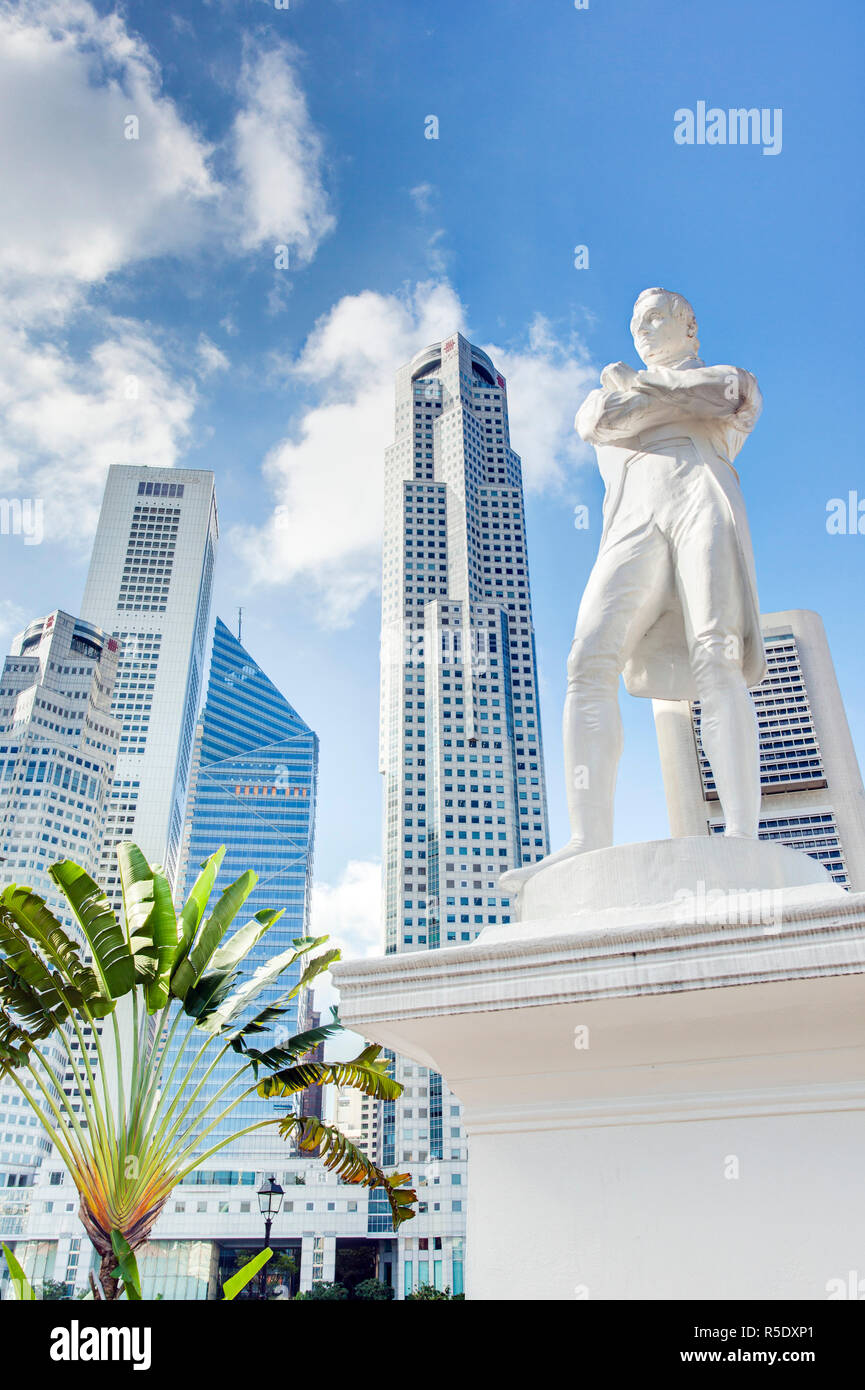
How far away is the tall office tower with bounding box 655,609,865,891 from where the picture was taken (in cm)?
357

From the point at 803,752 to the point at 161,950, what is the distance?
8.25 meters

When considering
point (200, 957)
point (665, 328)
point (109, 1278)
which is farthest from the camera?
point (200, 957)

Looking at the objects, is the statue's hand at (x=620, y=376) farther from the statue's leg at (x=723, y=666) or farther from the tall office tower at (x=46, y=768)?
the tall office tower at (x=46, y=768)

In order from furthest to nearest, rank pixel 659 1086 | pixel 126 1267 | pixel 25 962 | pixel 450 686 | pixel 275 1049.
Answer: pixel 450 686
pixel 275 1049
pixel 25 962
pixel 126 1267
pixel 659 1086

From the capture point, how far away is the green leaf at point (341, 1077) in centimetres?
1036

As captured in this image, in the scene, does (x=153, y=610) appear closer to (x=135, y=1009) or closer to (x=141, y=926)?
(x=135, y=1009)

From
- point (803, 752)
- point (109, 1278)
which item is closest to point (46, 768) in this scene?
point (109, 1278)

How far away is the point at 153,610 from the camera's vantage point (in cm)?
12275

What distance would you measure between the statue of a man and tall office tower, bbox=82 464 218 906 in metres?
118

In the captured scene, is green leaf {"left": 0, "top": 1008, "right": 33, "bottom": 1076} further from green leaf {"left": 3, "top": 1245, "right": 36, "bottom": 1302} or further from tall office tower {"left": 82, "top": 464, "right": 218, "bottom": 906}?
tall office tower {"left": 82, "top": 464, "right": 218, "bottom": 906}

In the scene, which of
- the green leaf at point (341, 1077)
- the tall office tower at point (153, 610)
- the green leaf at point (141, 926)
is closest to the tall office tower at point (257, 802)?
the tall office tower at point (153, 610)

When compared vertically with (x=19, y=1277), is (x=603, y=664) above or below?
above

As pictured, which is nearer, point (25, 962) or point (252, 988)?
point (25, 962)

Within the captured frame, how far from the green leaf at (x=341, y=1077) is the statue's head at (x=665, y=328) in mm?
8828
